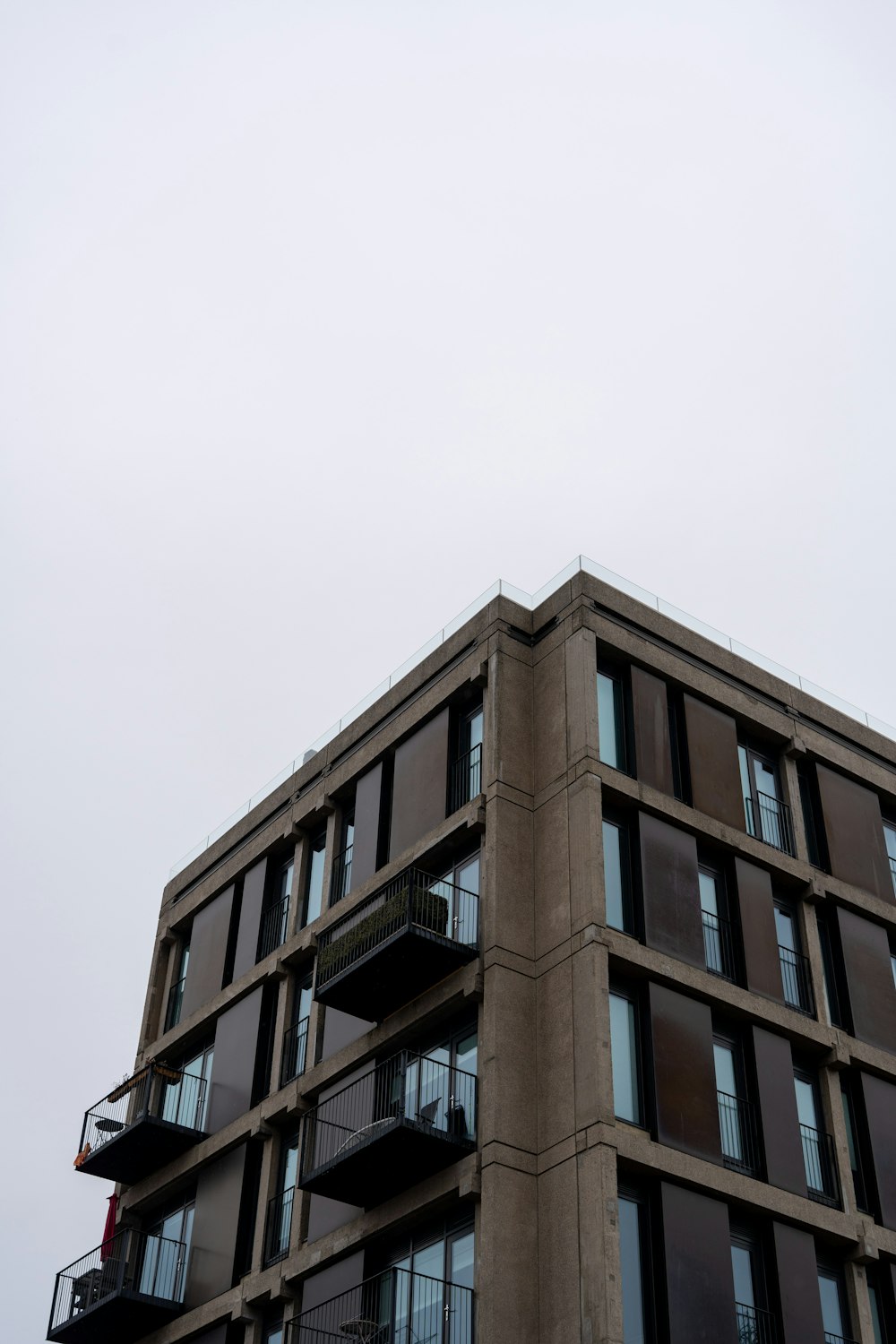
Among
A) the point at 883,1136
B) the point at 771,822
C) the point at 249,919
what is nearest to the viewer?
the point at 883,1136

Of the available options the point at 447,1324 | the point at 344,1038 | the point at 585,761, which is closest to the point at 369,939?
the point at 344,1038

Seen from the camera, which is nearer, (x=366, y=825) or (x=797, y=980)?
(x=797, y=980)

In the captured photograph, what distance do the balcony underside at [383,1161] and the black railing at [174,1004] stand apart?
10.9 metres

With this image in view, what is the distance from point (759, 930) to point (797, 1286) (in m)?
6.84

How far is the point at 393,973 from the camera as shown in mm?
31422

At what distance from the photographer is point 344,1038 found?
33.6m

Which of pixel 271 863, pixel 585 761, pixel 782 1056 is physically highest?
pixel 271 863

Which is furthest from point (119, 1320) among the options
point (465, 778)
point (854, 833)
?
point (854, 833)

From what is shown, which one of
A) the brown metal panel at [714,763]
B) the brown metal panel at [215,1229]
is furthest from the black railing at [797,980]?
the brown metal panel at [215,1229]

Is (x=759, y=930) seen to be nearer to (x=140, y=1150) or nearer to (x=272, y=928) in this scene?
Result: (x=272, y=928)

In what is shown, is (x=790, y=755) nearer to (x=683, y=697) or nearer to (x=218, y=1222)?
(x=683, y=697)

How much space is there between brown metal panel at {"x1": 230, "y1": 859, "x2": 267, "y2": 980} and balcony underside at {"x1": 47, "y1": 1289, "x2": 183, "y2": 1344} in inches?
287

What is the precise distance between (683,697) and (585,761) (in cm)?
419

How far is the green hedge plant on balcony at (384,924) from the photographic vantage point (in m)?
31.1
